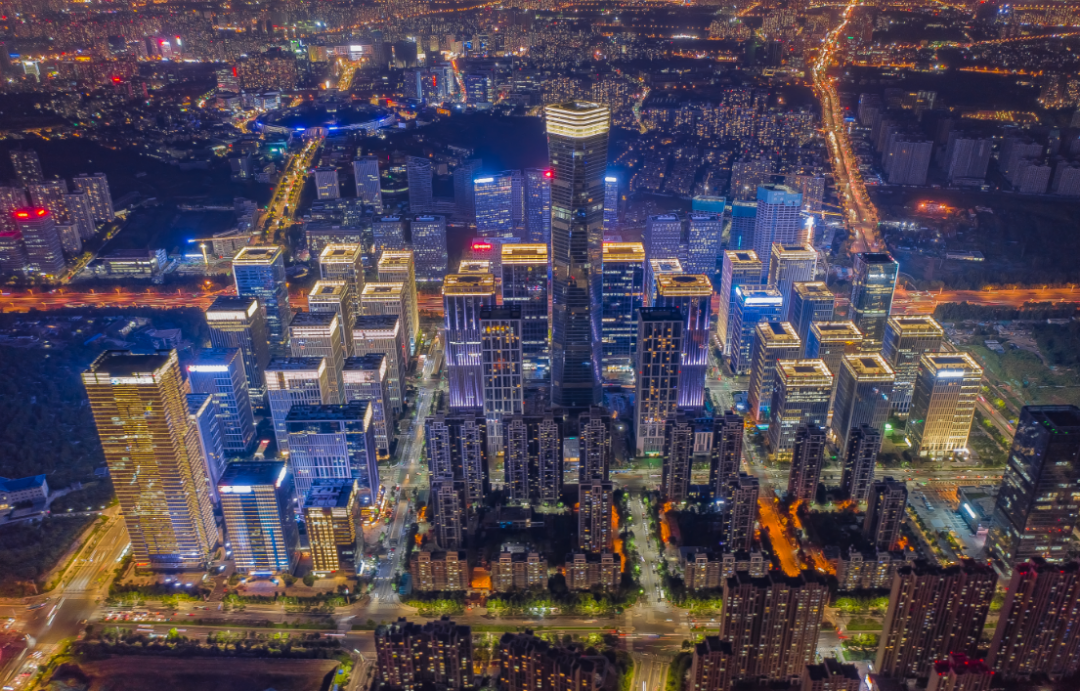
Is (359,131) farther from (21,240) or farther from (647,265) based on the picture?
(647,265)

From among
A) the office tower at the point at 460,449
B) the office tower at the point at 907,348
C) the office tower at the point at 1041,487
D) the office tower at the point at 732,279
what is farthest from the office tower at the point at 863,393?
the office tower at the point at 460,449

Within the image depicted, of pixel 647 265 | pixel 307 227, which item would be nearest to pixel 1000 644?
pixel 647 265

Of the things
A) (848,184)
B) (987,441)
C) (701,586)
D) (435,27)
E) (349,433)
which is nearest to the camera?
(701,586)

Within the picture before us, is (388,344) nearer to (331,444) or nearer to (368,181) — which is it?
(331,444)

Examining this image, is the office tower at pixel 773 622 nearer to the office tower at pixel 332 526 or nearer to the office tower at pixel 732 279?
the office tower at pixel 332 526

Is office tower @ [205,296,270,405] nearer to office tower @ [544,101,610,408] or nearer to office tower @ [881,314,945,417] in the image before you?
office tower @ [544,101,610,408]

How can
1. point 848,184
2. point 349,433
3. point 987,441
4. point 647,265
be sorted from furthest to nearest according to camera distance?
point 848,184 → point 647,265 → point 987,441 → point 349,433
